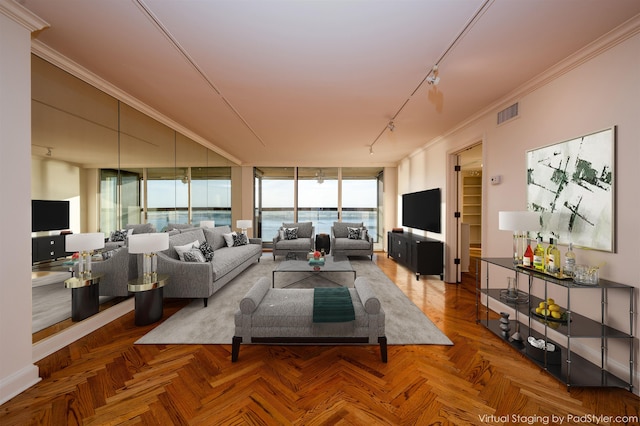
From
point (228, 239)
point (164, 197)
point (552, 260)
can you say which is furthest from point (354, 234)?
point (552, 260)

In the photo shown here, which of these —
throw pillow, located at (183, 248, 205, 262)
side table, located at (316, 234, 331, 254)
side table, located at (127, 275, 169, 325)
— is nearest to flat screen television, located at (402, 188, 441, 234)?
side table, located at (316, 234, 331, 254)

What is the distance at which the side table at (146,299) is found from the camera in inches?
109

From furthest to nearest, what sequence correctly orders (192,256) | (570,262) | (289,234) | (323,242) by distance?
(323,242) < (289,234) < (192,256) < (570,262)

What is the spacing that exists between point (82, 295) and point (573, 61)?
5335mm

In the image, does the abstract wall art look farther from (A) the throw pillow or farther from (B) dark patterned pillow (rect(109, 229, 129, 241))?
(B) dark patterned pillow (rect(109, 229, 129, 241))

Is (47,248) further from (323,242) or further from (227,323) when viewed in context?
(323,242)

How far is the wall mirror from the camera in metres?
2.27

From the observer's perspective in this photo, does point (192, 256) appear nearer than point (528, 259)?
No

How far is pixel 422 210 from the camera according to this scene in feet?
17.8

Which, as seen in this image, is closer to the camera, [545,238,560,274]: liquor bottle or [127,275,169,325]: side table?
[545,238,560,274]: liquor bottle

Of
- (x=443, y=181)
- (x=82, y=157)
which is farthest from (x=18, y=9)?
(x=443, y=181)

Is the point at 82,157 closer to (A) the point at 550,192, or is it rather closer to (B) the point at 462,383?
(B) the point at 462,383

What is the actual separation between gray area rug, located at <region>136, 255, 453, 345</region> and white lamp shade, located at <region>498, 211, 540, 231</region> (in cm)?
132

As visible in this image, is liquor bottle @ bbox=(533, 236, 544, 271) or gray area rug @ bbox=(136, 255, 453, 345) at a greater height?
liquor bottle @ bbox=(533, 236, 544, 271)
